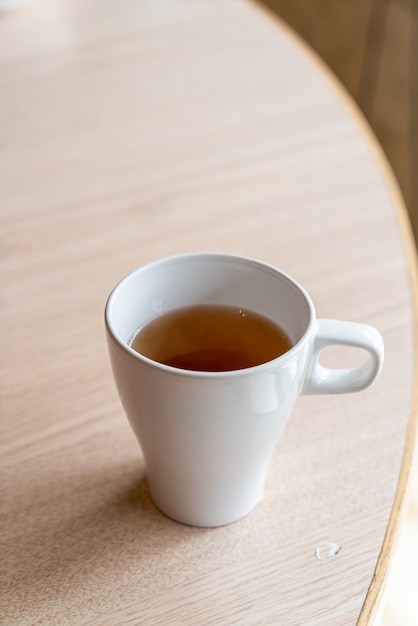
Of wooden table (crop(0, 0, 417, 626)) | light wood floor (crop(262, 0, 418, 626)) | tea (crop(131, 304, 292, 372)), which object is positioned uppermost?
tea (crop(131, 304, 292, 372))

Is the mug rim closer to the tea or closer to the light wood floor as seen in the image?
the tea

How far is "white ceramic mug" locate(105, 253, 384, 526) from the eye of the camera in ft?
1.32

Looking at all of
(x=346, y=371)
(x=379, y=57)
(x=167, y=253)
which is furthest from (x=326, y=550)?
(x=379, y=57)

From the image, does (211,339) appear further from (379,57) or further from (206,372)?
(379,57)

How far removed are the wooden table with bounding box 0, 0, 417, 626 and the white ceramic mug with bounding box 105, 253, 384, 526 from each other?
37mm

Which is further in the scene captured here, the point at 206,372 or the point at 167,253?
the point at 167,253

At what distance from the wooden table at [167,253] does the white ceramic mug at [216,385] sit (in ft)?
0.12

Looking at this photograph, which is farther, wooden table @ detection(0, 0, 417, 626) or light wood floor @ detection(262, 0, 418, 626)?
light wood floor @ detection(262, 0, 418, 626)

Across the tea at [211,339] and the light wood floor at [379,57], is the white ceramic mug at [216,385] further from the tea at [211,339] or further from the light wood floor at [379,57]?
the light wood floor at [379,57]

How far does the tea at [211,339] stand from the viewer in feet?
1.53

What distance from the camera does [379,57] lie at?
7.69ft

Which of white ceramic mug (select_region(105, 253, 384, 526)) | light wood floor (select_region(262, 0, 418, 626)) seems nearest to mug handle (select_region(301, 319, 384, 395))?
white ceramic mug (select_region(105, 253, 384, 526))

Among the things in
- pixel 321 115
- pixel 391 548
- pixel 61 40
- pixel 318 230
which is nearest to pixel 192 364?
pixel 391 548

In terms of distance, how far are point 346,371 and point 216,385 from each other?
0.11 m
